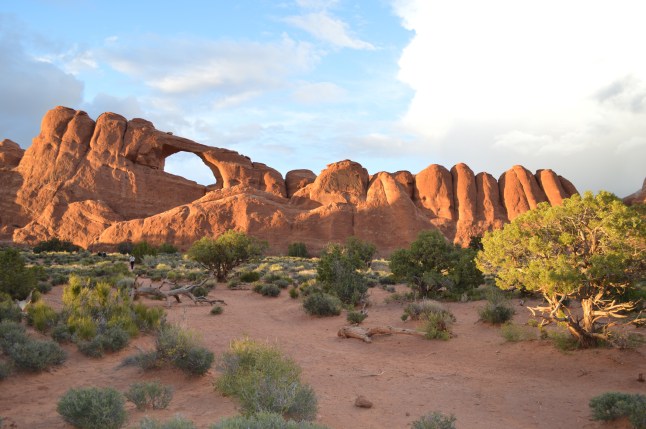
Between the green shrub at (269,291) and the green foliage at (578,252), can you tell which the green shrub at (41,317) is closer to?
the green foliage at (578,252)

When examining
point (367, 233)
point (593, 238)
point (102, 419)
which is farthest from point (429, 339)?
point (367, 233)

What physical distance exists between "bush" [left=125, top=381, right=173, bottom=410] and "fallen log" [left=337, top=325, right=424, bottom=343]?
698 centimetres

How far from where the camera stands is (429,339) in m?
13.0

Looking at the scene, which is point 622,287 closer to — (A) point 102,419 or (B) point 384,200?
(A) point 102,419

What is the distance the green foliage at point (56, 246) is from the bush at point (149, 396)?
1780 inches

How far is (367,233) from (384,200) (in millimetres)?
4981

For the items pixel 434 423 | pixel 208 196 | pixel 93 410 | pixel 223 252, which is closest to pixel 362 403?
pixel 434 423

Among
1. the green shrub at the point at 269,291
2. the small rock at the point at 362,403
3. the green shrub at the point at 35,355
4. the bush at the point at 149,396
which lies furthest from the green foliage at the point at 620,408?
the green shrub at the point at 269,291

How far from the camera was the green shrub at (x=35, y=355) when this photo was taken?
8.62 meters

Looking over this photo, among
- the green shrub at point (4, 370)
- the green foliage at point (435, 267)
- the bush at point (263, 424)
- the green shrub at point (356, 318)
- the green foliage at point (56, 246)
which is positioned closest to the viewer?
the bush at point (263, 424)

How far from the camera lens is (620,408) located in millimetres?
6875

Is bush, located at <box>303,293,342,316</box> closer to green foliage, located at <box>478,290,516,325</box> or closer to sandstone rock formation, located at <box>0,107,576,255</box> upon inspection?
green foliage, located at <box>478,290,516,325</box>

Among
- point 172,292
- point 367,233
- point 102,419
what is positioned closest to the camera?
point 102,419

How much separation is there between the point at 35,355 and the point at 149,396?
3.16m
